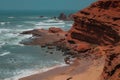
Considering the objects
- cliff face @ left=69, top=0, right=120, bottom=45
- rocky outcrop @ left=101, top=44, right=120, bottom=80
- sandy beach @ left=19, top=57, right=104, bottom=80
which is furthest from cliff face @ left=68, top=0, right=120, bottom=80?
rocky outcrop @ left=101, top=44, right=120, bottom=80

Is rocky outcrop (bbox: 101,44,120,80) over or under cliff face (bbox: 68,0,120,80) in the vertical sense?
over

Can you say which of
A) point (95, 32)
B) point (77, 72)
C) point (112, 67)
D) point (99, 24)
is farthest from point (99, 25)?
point (112, 67)

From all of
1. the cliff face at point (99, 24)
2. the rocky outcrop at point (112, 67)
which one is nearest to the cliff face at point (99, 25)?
the cliff face at point (99, 24)

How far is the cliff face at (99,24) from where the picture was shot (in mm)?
38500

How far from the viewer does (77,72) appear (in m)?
29.2

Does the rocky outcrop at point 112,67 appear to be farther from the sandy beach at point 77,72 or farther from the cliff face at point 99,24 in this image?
the cliff face at point 99,24

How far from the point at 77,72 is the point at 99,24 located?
1328cm

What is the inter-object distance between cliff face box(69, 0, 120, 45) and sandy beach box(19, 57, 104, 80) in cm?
559

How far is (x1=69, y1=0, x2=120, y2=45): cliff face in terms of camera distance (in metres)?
38.5

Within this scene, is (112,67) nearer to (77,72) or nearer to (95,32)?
(77,72)

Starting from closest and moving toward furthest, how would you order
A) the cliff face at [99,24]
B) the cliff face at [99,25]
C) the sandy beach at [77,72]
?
the sandy beach at [77,72]
the cliff face at [99,25]
the cliff face at [99,24]

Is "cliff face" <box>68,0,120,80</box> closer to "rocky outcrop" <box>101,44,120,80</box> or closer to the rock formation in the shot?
the rock formation

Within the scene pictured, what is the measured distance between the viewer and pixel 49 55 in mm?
41438

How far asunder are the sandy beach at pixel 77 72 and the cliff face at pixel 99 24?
220 inches
